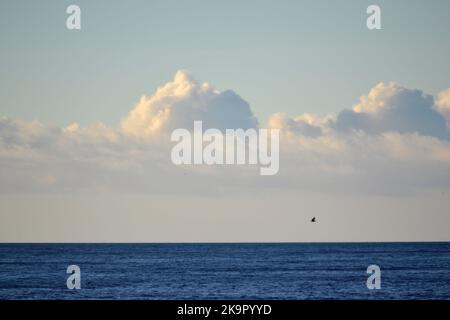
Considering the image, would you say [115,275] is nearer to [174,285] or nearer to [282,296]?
[174,285]

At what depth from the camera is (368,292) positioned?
67125 millimetres

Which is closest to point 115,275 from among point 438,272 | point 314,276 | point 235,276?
Result: point 235,276

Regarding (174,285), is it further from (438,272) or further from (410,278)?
(438,272)

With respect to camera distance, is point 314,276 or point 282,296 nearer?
point 282,296
